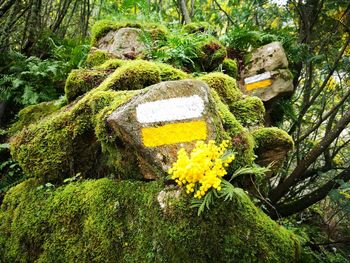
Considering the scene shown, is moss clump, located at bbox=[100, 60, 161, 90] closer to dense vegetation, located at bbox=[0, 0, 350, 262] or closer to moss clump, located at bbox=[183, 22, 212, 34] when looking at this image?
dense vegetation, located at bbox=[0, 0, 350, 262]

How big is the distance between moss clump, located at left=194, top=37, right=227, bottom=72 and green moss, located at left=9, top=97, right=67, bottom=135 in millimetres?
2410

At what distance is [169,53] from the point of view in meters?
4.44

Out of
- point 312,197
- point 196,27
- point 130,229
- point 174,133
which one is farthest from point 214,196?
point 196,27

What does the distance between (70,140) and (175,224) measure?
1.48 metres

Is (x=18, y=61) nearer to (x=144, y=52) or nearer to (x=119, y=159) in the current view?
(x=144, y=52)

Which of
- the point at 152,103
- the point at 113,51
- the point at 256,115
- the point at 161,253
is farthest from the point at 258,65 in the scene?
the point at 161,253

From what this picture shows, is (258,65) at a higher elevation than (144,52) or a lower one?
lower

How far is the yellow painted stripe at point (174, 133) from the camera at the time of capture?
2.37 metres

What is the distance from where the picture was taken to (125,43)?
504 cm

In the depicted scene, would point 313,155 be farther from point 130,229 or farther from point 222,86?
point 130,229

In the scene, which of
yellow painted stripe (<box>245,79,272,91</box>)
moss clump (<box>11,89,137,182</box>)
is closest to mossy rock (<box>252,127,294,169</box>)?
moss clump (<box>11,89,137,182</box>)

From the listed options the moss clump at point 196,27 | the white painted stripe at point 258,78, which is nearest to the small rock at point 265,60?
the white painted stripe at point 258,78

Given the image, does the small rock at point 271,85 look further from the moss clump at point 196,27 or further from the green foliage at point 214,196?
the green foliage at point 214,196

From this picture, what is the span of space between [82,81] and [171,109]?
1.73 m
